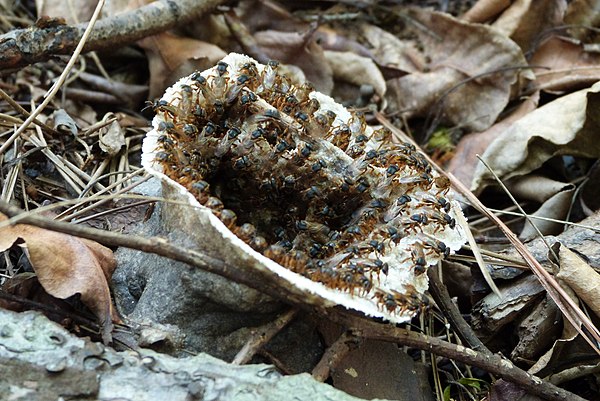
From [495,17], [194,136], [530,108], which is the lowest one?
[530,108]

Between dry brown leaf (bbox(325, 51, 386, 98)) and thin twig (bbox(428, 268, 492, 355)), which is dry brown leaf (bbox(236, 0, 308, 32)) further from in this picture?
thin twig (bbox(428, 268, 492, 355))

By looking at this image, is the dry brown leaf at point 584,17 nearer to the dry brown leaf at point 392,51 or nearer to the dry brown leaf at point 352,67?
the dry brown leaf at point 392,51

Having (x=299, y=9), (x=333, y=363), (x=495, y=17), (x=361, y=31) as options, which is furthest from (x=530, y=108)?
(x=333, y=363)

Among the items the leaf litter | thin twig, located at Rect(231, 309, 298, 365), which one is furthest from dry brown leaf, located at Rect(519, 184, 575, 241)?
thin twig, located at Rect(231, 309, 298, 365)

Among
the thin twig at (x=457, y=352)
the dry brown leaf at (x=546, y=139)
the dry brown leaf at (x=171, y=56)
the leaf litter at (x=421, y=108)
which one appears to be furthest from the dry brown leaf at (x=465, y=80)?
the thin twig at (x=457, y=352)

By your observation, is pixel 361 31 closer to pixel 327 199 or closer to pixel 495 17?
pixel 495 17

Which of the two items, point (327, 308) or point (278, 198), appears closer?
point (327, 308)

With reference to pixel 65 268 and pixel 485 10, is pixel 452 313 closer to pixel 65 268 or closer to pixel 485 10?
pixel 65 268
